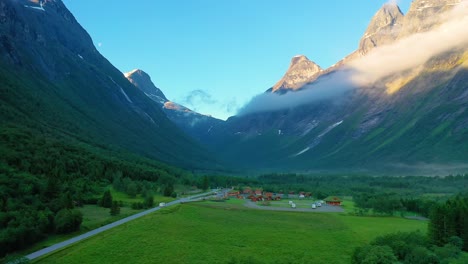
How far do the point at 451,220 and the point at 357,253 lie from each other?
2751 cm

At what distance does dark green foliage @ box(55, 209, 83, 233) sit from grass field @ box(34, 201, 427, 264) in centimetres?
901

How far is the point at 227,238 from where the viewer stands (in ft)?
303

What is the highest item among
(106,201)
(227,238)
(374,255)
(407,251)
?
(106,201)

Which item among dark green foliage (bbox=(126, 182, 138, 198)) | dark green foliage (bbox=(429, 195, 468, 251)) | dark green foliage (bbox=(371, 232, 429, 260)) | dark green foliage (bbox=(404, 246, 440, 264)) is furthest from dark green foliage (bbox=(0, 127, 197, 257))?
dark green foliage (bbox=(429, 195, 468, 251))

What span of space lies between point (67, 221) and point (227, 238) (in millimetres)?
35494

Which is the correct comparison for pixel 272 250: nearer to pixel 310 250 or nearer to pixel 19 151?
pixel 310 250

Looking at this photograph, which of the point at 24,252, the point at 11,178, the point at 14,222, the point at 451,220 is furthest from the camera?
the point at 11,178

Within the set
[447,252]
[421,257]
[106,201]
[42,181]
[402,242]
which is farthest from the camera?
[106,201]

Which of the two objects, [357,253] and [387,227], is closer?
[357,253]

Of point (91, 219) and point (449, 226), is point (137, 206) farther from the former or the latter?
point (449, 226)

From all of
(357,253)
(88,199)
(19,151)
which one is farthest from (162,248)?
(19,151)

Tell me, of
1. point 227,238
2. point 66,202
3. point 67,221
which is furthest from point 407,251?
point 66,202

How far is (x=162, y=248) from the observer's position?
264 ft

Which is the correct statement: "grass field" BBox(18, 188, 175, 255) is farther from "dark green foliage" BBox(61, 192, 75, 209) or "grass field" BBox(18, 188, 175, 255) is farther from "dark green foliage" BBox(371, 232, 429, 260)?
"dark green foliage" BBox(371, 232, 429, 260)
